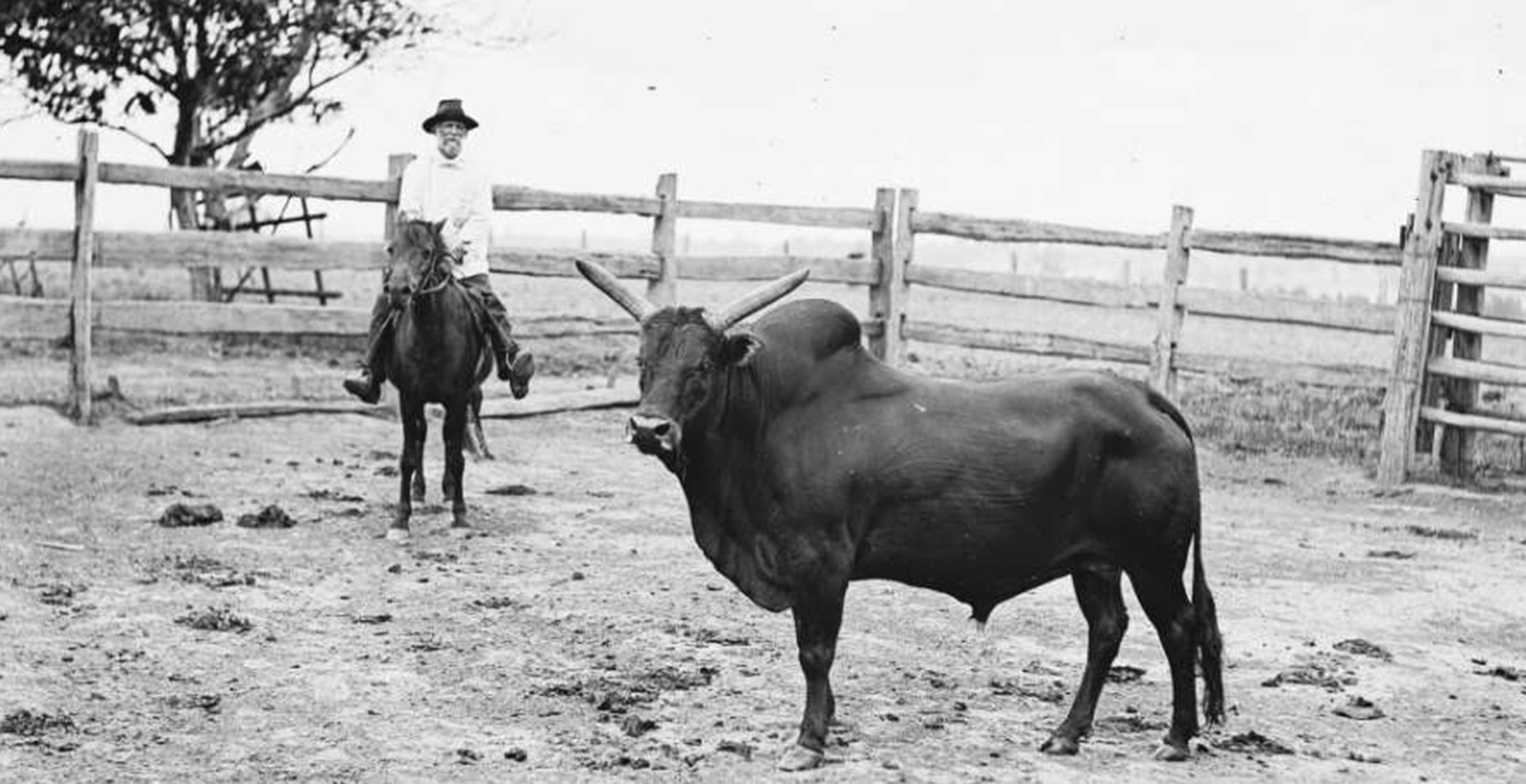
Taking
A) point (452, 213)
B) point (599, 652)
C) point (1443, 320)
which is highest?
point (452, 213)

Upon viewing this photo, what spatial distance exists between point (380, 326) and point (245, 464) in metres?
2.48

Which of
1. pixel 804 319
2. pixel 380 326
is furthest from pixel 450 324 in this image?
pixel 804 319

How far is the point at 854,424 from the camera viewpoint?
6.38 metres

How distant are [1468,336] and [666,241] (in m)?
6.92

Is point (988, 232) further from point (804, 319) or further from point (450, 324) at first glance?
point (804, 319)

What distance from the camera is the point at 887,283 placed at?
18531mm

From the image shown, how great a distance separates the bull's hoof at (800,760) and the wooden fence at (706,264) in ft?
30.9

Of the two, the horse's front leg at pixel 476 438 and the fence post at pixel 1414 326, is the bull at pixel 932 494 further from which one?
the fence post at pixel 1414 326

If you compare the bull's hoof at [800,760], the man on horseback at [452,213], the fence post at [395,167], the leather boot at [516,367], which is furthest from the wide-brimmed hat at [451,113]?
the bull's hoof at [800,760]

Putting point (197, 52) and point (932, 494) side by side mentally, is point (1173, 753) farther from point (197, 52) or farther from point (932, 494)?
point (197, 52)

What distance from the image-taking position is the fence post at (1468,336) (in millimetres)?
14094

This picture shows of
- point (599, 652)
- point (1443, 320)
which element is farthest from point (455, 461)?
point (1443, 320)

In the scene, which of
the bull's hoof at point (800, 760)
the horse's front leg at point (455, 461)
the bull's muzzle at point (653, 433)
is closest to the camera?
the bull's muzzle at point (653, 433)

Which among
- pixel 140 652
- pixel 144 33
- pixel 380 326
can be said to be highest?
pixel 144 33
